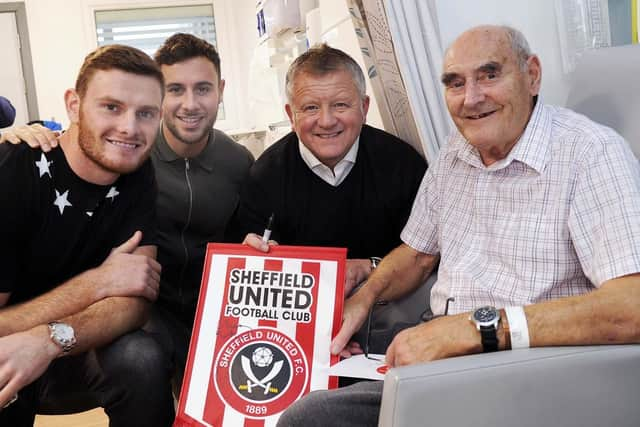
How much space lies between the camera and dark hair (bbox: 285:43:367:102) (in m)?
1.88

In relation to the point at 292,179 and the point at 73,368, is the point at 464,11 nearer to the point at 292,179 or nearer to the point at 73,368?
the point at 292,179

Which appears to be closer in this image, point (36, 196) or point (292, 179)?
point (36, 196)

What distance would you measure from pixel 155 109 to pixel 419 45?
31.1 inches

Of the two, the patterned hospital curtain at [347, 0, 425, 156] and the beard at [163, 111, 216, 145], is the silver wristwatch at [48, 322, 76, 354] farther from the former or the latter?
the patterned hospital curtain at [347, 0, 425, 156]

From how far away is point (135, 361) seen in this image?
1.62 metres

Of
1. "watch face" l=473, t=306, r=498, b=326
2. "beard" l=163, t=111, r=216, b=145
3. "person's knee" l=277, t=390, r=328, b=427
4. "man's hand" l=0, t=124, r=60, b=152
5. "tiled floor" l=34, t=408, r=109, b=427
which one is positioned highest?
"beard" l=163, t=111, r=216, b=145

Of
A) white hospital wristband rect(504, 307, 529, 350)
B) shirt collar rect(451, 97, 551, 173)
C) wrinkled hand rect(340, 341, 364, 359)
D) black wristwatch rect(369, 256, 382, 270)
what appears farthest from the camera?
black wristwatch rect(369, 256, 382, 270)

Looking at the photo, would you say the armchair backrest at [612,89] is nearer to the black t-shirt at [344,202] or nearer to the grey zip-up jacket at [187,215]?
the black t-shirt at [344,202]

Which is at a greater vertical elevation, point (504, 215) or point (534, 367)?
point (504, 215)

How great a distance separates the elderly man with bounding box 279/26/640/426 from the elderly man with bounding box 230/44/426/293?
0.23 metres

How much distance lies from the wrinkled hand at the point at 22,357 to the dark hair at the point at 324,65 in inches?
37.5

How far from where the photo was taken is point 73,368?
1726 mm

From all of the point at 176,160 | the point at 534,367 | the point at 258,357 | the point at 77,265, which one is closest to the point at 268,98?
the point at 176,160

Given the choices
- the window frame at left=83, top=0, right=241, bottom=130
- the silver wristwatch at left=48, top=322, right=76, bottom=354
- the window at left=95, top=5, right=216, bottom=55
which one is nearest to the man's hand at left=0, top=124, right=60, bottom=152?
the silver wristwatch at left=48, top=322, right=76, bottom=354
